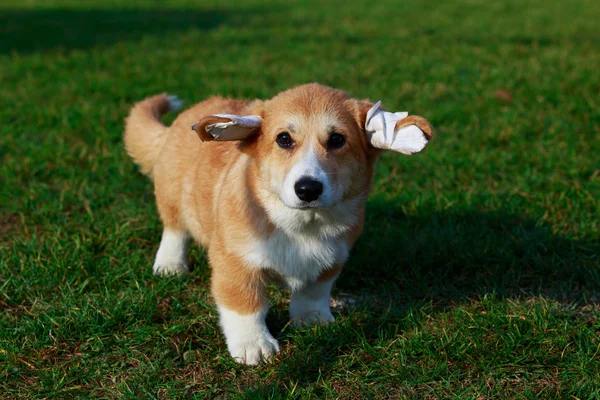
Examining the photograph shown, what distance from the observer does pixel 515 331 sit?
3561 millimetres

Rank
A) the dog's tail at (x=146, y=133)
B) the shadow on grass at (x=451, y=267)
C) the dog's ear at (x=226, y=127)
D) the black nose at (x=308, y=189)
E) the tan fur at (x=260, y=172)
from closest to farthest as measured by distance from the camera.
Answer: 1. the black nose at (x=308, y=189)
2. the dog's ear at (x=226, y=127)
3. the tan fur at (x=260, y=172)
4. the shadow on grass at (x=451, y=267)
5. the dog's tail at (x=146, y=133)

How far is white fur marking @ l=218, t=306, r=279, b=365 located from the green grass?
71mm

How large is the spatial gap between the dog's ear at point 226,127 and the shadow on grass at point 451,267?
1098 millimetres

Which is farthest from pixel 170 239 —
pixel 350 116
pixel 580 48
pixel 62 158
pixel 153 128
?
pixel 580 48

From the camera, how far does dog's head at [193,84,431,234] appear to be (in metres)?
3.05

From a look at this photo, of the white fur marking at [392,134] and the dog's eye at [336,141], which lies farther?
the dog's eye at [336,141]

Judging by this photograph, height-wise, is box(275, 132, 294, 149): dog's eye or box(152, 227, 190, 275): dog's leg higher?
box(275, 132, 294, 149): dog's eye

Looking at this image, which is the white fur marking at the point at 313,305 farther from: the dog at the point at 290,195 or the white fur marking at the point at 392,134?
the white fur marking at the point at 392,134

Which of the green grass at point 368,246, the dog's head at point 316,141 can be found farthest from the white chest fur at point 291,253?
the green grass at point 368,246

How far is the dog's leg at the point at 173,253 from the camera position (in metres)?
4.27

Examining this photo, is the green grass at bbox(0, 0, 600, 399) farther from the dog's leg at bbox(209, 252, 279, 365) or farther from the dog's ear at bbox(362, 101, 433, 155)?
the dog's ear at bbox(362, 101, 433, 155)

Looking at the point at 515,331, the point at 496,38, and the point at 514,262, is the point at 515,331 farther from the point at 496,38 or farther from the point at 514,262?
the point at 496,38

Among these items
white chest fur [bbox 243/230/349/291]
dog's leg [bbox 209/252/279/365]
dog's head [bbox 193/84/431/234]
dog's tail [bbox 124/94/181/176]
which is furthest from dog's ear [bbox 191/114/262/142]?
dog's tail [bbox 124/94/181/176]

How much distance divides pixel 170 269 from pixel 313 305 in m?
1.01
